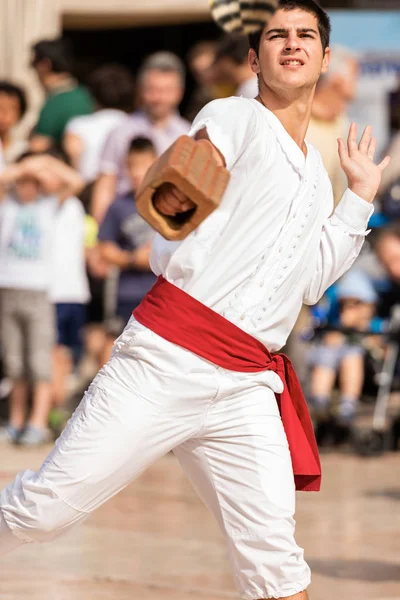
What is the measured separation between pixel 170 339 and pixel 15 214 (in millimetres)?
5725

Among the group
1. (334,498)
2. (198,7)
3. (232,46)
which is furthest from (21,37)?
(334,498)

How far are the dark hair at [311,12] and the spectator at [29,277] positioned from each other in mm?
5383

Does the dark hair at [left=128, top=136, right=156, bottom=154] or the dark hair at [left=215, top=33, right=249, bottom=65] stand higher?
the dark hair at [left=215, top=33, right=249, bottom=65]

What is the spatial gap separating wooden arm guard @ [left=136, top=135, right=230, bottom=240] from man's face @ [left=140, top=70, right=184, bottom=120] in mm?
6406

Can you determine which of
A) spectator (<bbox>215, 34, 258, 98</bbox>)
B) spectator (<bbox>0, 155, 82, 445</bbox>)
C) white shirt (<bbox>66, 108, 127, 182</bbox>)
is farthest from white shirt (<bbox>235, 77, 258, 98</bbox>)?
white shirt (<bbox>66, 108, 127, 182</bbox>)

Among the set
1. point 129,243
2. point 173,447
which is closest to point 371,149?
point 173,447

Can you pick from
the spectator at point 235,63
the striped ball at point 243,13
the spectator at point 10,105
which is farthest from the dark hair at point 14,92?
the striped ball at point 243,13

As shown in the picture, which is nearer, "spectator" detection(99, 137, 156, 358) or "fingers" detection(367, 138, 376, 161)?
"fingers" detection(367, 138, 376, 161)

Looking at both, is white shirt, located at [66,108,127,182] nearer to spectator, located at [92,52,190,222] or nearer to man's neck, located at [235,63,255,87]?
spectator, located at [92,52,190,222]

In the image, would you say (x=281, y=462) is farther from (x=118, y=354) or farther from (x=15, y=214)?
(x=15, y=214)

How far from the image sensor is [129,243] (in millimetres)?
9625

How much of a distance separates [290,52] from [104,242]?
557 cm

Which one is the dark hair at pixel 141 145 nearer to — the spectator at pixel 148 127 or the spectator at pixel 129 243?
the spectator at pixel 129 243

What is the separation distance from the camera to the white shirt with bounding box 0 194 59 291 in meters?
9.61
